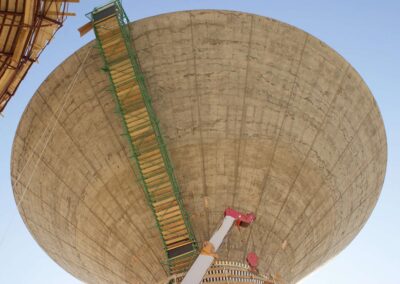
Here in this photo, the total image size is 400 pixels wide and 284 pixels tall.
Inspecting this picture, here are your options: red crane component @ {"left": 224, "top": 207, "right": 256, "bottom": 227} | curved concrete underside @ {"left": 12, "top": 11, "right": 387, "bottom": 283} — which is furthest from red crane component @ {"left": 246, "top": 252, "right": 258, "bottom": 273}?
red crane component @ {"left": 224, "top": 207, "right": 256, "bottom": 227}

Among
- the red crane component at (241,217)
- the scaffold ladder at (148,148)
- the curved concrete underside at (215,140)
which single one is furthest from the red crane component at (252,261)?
the scaffold ladder at (148,148)

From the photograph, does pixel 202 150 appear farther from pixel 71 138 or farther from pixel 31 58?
pixel 31 58

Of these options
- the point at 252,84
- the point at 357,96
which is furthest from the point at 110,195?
the point at 357,96

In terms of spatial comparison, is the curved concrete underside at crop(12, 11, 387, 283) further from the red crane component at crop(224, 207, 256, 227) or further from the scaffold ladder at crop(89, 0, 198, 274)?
the red crane component at crop(224, 207, 256, 227)

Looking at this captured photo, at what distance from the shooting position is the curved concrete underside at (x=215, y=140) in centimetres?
1412

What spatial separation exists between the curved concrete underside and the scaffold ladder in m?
0.34

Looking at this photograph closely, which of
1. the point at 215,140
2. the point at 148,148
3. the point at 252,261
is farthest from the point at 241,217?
the point at 148,148

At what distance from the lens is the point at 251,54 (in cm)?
1412

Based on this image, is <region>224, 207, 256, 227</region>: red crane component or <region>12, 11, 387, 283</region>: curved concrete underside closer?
<region>224, 207, 256, 227</region>: red crane component

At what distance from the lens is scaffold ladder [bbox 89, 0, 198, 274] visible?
14000 millimetres

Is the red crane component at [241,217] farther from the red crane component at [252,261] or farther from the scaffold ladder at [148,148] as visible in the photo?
the scaffold ladder at [148,148]

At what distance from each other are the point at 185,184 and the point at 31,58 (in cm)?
516

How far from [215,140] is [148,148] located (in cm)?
182

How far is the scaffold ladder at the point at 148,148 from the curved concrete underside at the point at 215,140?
338 millimetres
